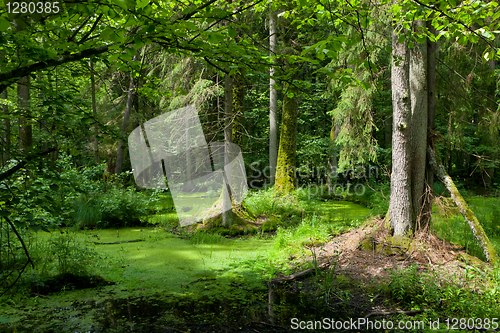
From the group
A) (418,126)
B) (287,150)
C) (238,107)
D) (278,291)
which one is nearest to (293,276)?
(278,291)

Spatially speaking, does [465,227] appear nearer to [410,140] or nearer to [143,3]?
[410,140]

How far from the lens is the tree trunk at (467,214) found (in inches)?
144

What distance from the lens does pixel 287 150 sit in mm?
8625

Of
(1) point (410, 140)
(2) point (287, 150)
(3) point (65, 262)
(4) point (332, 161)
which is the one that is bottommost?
(3) point (65, 262)

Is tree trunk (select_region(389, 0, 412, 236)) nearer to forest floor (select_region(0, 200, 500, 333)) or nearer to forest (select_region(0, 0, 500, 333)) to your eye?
forest (select_region(0, 0, 500, 333))

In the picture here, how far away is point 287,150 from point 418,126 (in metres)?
4.61

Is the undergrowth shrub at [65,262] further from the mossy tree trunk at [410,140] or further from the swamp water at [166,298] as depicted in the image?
the mossy tree trunk at [410,140]

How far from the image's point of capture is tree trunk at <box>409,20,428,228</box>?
4.17 metres

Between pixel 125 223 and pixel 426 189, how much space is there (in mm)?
6187

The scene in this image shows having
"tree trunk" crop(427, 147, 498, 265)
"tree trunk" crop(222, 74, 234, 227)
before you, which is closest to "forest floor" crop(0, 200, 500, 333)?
"tree trunk" crop(427, 147, 498, 265)

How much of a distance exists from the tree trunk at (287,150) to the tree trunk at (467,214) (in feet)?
14.7

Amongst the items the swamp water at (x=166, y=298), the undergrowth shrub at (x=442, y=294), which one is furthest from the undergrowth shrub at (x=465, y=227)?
the swamp water at (x=166, y=298)

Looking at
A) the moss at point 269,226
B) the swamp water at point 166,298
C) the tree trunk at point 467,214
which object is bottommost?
the swamp water at point 166,298

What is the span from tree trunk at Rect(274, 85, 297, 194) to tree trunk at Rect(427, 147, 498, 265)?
4.48m
